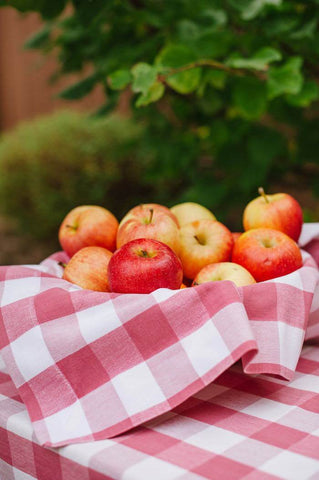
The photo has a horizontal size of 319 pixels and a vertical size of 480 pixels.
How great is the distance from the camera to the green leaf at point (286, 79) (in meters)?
1.40

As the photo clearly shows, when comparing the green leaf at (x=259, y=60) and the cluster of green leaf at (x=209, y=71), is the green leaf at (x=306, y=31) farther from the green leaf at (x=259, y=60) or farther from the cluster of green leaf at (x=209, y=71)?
the green leaf at (x=259, y=60)

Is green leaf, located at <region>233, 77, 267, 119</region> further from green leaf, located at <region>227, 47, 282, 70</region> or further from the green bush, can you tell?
the green bush

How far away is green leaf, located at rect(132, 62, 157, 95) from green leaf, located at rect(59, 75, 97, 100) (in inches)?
27.1

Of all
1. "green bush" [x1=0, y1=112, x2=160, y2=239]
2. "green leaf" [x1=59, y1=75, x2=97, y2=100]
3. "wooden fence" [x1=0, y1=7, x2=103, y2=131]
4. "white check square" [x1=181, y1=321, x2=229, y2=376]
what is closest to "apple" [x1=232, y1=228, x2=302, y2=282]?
"white check square" [x1=181, y1=321, x2=229, y2=376]

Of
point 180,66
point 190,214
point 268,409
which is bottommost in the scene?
point 268,409

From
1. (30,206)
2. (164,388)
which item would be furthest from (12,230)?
(164,388)

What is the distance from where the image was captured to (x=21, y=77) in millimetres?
6156

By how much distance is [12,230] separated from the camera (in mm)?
5191

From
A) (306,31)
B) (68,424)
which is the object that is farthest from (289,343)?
(306,31)

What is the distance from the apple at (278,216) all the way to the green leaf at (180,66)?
1.32ft

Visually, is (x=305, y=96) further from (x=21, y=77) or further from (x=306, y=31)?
(x=21, y=77)

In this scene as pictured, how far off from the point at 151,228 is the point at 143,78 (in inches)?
15.7

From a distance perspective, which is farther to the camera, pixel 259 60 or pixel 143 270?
pixel 259 60

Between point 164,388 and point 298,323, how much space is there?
230 millimetres
